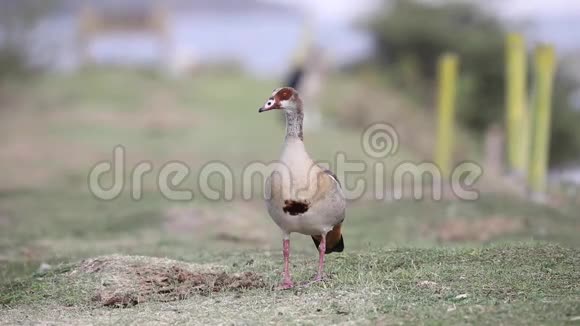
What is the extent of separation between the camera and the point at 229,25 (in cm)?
3444

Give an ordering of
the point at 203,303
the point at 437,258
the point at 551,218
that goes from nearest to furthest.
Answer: the point at 203,303 → the point at 437,258 → the point at 551,218

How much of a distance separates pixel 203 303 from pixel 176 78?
19.8 meters

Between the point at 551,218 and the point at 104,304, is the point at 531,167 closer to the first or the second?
the point at 551,218

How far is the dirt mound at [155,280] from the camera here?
20.2 feet

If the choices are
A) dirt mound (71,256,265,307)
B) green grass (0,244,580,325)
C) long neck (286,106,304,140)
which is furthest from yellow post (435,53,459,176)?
dirt mound (71,256,265,307)

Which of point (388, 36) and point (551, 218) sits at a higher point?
point (388, 36)

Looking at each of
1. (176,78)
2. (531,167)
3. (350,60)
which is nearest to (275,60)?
(350,60)

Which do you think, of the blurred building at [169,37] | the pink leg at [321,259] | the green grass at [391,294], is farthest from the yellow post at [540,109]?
the blurred building at [169,37]

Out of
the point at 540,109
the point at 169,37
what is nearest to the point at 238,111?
the point at 169,37

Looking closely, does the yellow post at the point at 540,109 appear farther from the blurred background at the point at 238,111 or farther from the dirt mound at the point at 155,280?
the dirt mound at the point at 155,280

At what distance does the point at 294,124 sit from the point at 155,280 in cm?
129

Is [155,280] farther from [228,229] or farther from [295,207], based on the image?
[228,229]

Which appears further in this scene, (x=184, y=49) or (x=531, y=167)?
(x=184, y=49)
